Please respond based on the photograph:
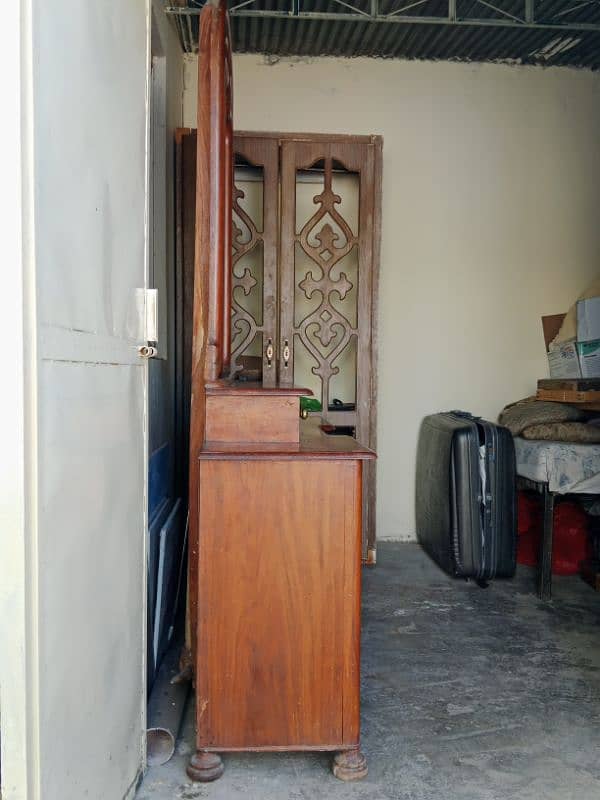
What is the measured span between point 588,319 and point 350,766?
309 centimetres

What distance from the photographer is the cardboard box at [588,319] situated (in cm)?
405

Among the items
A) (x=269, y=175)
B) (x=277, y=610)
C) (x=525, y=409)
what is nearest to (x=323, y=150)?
(x=269, y=175)

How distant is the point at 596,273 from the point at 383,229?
1.53 meters

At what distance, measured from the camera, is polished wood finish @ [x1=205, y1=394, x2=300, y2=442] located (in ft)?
6.73

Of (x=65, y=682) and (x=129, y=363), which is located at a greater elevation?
(x=129, y=363)

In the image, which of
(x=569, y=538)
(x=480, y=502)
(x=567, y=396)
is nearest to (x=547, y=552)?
(x=480, y=502)

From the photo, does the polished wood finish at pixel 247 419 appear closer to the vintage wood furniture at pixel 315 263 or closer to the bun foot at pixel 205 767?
the bun foot at pixel 205 767

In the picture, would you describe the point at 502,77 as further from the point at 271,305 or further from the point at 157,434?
the point at 157,434

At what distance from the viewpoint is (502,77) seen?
4.56 metres

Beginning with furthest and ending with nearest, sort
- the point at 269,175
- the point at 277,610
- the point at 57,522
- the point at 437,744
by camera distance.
Result: the point at 269,175
the point at 437,744
the point at 277,610
the point at 57,522

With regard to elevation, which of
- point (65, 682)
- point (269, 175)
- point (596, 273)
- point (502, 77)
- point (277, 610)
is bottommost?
point (277, 610)

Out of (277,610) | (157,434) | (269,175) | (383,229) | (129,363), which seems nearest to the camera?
(129,363)

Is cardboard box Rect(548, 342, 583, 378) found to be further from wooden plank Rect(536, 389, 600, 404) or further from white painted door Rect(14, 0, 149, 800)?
white painted door Rect(14, 0, 149, 800)

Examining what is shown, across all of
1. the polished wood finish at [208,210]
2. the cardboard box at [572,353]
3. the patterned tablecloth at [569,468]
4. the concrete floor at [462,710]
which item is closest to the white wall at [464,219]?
the cardboard box at [572,353]
